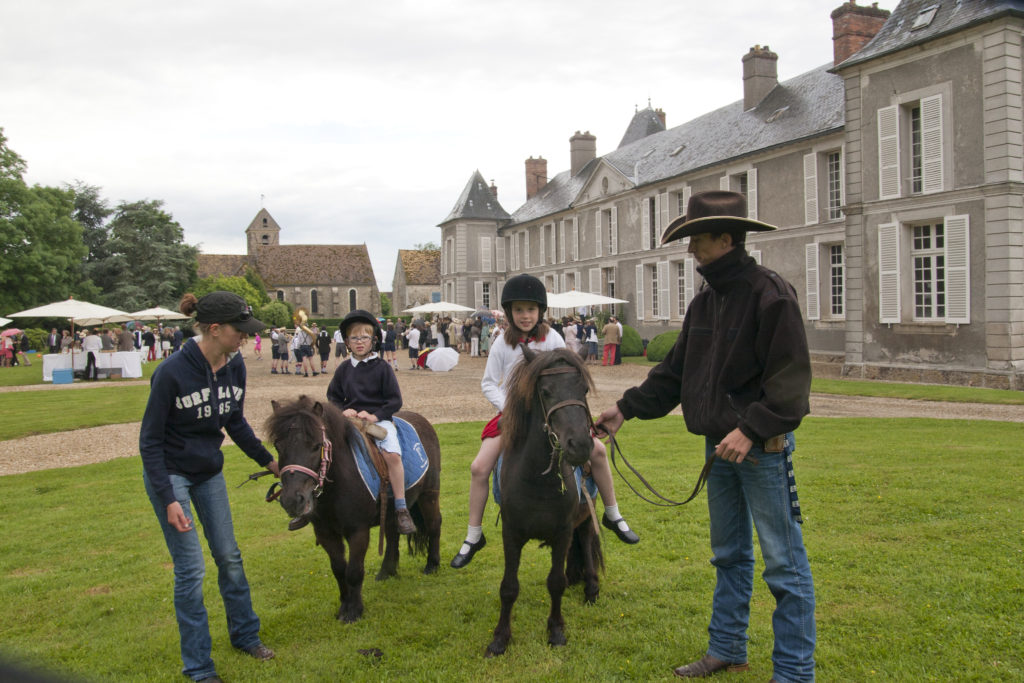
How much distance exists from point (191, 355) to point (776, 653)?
10.9 ft

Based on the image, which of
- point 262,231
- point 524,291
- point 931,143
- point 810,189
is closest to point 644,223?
point 810,189

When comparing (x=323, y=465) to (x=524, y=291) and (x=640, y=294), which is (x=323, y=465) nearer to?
(x=524, y=291)

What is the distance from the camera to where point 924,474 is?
7.42 m

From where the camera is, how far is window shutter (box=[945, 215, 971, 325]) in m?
16.6

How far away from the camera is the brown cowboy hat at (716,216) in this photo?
334 cm

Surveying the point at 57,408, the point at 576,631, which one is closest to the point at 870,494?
the point at 576,631

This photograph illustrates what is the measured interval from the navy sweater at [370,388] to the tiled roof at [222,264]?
79.9 meters

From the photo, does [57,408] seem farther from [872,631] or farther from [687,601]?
[872,631]

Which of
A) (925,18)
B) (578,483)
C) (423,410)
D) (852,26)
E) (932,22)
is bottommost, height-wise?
(423,410)

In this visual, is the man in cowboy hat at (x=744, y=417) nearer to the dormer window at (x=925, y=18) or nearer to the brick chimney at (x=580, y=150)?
the dormer window at (x=925, y=18)

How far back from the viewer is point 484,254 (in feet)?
167

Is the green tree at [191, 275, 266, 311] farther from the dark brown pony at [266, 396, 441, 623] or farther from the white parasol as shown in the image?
the dark brown pony at [266, 396, 441, 623]

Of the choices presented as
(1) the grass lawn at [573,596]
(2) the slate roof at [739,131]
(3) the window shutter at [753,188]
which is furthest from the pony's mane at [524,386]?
(3) the window shutter at [753,188]

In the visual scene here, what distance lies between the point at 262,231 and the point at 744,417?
94.6 m
